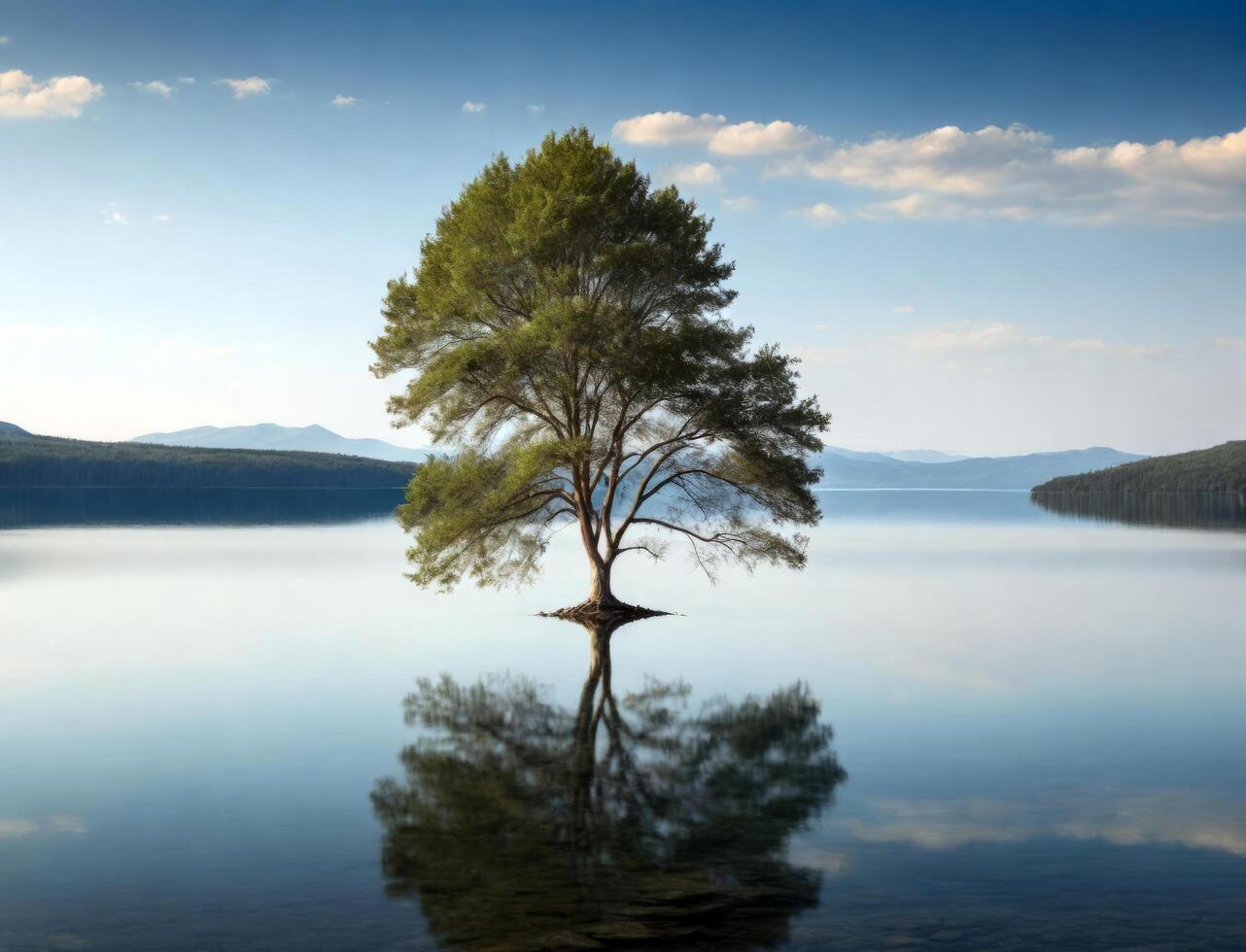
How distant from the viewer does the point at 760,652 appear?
33344mm

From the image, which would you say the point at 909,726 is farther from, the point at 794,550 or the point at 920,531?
the point at 920,531

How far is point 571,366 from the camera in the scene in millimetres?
36375

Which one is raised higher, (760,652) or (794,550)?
(794,550)

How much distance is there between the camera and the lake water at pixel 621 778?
1168cm

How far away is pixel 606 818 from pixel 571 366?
22669mm

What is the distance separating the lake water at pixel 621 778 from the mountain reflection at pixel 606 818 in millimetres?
61

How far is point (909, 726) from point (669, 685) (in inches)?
264

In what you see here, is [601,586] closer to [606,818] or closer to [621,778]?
[621,778]

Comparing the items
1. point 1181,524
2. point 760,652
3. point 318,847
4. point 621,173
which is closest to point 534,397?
point 621,173

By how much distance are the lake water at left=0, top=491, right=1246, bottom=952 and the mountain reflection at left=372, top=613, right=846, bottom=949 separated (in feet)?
0.20

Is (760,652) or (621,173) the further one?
(621,173)

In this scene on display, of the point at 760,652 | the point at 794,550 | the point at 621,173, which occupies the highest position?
the point at 621,173

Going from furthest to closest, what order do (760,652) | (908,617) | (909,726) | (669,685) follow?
(908,617) → (760,652) → (669,685) → (909,726)

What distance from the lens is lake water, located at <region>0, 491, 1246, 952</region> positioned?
11.7 metres
